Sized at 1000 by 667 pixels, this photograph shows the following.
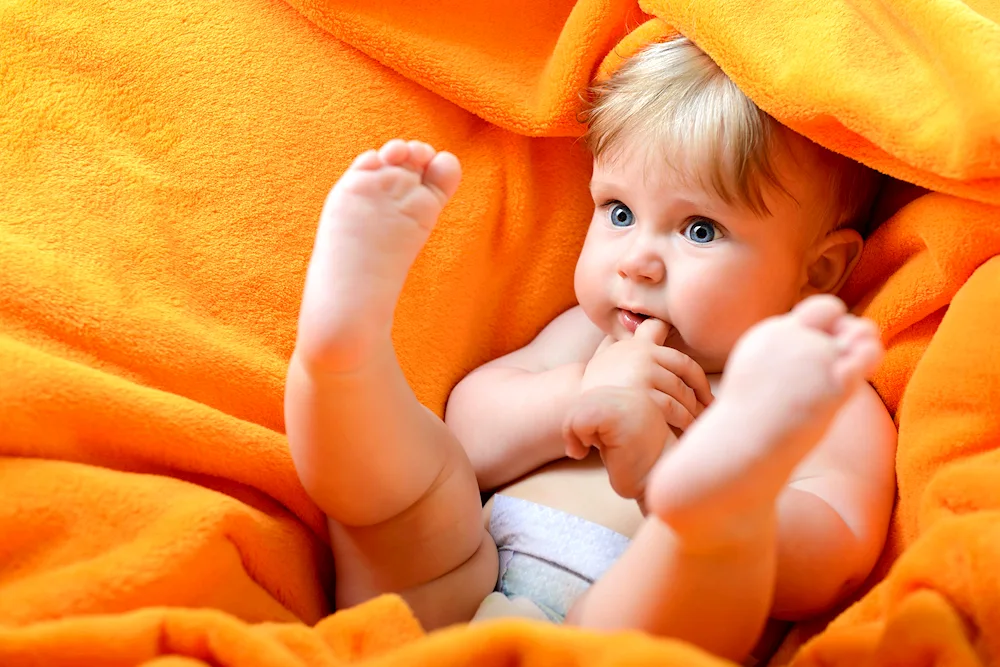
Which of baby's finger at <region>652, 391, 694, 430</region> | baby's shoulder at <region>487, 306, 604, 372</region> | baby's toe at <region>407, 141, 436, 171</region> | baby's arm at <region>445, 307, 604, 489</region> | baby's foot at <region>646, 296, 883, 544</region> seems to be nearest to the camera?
baby's foot at <region>646, 296, 883, 544</region>

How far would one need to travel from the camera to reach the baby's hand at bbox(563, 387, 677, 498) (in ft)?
3.09

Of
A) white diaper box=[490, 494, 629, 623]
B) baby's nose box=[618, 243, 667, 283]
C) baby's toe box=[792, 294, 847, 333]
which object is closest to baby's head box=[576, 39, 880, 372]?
baby's nose box=[618, 243, 667, 283]

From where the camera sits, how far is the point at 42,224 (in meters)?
1.08

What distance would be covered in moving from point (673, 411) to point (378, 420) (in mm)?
302

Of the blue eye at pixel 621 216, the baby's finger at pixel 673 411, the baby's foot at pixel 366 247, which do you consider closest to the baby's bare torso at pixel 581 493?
the baby's finger at pixel 673 411

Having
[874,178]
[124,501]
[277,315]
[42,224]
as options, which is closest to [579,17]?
[874,178]

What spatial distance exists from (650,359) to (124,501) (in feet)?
1.68

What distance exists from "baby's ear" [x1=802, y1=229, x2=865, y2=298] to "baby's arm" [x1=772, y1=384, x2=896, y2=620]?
132 mm

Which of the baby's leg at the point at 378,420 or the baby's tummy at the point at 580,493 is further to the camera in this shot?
the baby's tummy at the point at 580,493

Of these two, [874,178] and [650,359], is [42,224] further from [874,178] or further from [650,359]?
[874,178]

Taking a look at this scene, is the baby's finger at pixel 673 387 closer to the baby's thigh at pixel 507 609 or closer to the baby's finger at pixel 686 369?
the baby's finger at pixel 686 369

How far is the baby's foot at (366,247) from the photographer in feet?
2.85

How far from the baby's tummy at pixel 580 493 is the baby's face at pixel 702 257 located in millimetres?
157

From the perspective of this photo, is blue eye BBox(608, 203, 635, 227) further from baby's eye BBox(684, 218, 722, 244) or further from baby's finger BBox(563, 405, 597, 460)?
baby's finger BBox(563, 405, 597, 460)
